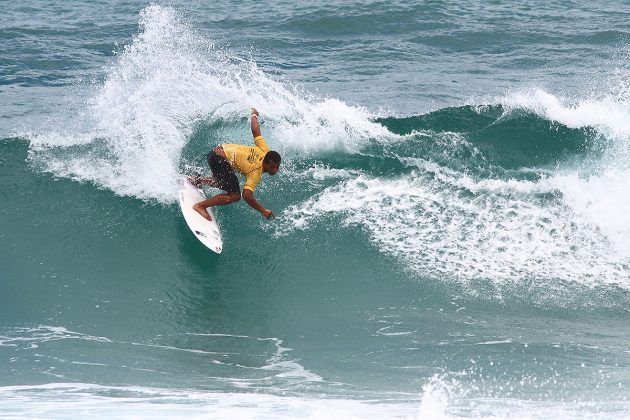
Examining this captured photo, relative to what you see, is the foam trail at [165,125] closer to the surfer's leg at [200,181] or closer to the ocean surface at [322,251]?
the ocean surface at [322,251]

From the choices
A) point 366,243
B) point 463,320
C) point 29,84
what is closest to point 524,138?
point 366,243

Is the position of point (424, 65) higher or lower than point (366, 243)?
higher

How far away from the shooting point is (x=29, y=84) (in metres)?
16.8

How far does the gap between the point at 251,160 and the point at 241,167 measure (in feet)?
0.57

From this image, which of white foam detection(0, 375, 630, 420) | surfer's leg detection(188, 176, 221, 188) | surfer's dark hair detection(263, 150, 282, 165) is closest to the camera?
white foam detection(0, 375, 630, 420)

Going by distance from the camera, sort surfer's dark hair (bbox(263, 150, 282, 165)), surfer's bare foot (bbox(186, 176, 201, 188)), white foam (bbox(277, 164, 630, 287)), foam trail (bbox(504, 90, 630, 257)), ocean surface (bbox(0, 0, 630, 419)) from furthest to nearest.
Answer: foam trail (bbox(504, 90, 630, 257)) → surfer's bare foot (bbox(186, 176, 201, 188)) → white foam (bbox(277, 164, 630, 287)) → surfer's dark hair (bbox(263, 150, 282, 165)) → ocean surface (bbox(0, 0, 630, 419))

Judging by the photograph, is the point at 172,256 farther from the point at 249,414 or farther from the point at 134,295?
the point at 249,414

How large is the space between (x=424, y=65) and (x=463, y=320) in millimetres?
9584

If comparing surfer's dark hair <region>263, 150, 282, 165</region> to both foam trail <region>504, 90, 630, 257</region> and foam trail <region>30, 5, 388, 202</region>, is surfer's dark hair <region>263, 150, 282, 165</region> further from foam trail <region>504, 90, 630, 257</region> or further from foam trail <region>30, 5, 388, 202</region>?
foam trail <region>504, 90, 630, 257</region>

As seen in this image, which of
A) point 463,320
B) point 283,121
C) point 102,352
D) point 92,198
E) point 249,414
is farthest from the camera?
point 283,121

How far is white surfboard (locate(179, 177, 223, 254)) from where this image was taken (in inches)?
403

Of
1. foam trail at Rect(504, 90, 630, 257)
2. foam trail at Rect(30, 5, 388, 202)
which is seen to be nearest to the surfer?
foam trail at Rect(30, 5, 388, 202)

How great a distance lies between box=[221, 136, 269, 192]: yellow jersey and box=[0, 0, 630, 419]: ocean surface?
1.12 meters

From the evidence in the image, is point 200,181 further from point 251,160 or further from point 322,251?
point 322,251
